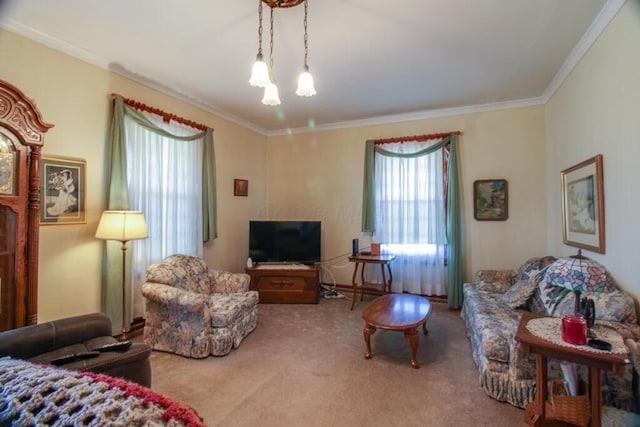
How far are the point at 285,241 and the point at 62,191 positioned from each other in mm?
2680

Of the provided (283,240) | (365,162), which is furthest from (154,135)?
(365,162)

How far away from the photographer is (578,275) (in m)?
1.81

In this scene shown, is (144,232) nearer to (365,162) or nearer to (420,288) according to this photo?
(365,162)

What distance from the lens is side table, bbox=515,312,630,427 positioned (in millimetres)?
1450

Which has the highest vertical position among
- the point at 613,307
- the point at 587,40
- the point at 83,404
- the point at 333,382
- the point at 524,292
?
the point at 587,40

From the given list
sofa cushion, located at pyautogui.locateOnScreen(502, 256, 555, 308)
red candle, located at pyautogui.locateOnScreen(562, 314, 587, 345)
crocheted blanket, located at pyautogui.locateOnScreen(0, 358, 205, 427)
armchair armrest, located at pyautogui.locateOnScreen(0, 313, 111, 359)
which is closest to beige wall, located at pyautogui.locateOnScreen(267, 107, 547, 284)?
sofa cushion, located at pyautogui.locateOnScreen(502, 256, 555, 308)

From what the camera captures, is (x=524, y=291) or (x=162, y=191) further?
(x=162, y=191)

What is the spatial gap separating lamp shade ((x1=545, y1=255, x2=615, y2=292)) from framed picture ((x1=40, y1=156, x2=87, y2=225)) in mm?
3830

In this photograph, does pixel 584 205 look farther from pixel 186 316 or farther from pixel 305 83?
pixel 186 316

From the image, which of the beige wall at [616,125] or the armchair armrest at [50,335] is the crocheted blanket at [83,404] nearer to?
the armchair armrest at [50,335]

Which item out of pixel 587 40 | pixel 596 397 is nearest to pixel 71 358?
pixel 596 397

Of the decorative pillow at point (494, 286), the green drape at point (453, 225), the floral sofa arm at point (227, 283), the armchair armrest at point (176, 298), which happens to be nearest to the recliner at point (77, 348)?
the armchair armrest at point (176, 298)

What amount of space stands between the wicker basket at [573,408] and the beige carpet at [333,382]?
0.27 m

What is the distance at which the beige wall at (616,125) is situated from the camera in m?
1.94
